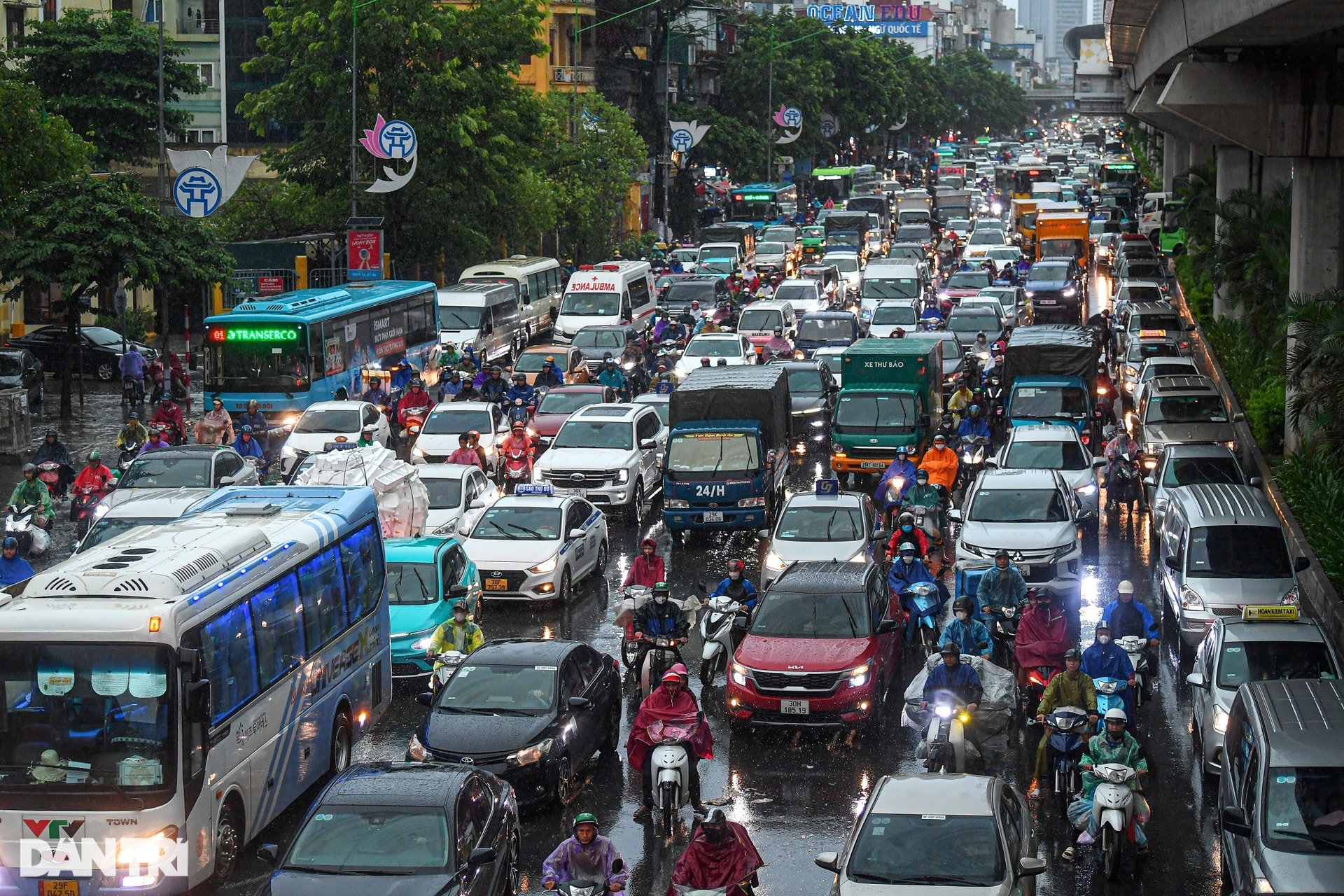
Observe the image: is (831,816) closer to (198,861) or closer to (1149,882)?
(1149,882)

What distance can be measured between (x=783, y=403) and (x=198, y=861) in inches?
686

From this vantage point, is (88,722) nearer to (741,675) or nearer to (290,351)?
(741,675)

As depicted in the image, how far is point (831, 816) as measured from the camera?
14789 mm

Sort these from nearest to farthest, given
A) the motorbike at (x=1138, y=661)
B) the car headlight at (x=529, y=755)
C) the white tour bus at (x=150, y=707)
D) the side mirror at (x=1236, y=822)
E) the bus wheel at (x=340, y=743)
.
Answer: the side mirror at (x=1236, y=822), the white tour bus at (x=150, y=707), the car headlight at (x=529, y=755), the bus wheel at (x=340, y=743), the motorbike at (x=1138, y=661)

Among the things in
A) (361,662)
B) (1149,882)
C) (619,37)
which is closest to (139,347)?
(361,662)

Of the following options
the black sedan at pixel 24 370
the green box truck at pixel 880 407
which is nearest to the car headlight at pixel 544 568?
the green box truck at pixel 880 407

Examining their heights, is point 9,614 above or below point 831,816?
above

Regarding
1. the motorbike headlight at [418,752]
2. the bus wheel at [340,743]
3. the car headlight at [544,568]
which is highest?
the car headlight at [544,568]

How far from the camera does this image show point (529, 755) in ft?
47.6

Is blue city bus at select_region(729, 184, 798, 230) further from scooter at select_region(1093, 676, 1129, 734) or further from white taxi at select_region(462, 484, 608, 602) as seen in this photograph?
scooter at select_region(1093, 676, 1129, 734)

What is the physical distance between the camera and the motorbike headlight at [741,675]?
16.8 m

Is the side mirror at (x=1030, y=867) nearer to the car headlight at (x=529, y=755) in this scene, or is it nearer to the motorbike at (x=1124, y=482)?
the car headlight at (x=529, y=755)

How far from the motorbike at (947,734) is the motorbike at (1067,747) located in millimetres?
739

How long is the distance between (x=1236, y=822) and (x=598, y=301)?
35.9m
